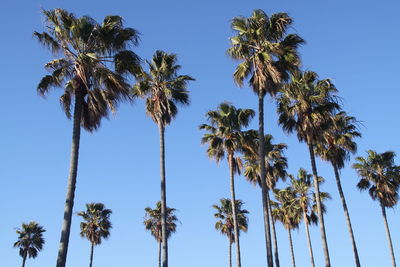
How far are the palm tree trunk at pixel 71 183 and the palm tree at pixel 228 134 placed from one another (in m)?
17.0

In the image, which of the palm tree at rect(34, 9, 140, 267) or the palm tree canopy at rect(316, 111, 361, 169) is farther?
the palm tree canopy at rect(316, 111, 361, 169)

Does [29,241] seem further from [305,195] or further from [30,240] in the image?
[305,195]

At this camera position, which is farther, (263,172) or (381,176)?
(381,176)

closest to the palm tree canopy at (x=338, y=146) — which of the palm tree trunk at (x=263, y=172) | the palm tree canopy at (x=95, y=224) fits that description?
the palm tree trunk at (x=263, y=172)

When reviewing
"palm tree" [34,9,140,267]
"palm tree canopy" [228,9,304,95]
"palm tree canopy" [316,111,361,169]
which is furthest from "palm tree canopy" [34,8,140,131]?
"palm tree canopy" [316,111,361,169]

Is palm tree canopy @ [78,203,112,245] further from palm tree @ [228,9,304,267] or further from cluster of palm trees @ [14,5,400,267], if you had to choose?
palm tree @ [228,9,304,267]

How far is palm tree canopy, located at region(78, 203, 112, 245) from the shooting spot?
58.8 m

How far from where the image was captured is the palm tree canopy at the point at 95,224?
58.8 m

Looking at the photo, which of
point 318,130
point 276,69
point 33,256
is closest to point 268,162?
point 318,130

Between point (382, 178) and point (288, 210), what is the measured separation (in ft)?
40.1

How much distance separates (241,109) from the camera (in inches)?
1412

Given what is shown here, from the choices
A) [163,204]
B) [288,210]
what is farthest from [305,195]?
[163,204]

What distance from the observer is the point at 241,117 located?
3588 cm

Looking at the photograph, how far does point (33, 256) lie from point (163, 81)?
4193 cm
